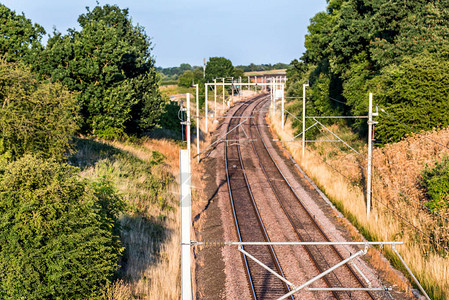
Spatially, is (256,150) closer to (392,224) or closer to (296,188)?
(296,188)

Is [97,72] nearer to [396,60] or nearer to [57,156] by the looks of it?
[57,156]

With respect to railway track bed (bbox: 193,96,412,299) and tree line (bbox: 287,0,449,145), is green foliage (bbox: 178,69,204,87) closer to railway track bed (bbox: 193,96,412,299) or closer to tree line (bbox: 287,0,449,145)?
tree line (bbox: 287,0,449,145)

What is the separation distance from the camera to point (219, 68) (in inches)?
4680

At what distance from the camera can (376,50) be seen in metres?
28.8

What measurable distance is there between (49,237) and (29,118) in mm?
7174

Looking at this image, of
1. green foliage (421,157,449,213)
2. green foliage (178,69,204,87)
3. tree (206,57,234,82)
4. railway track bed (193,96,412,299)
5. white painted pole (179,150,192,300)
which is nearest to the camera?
white painted pole (179,150,192,300)

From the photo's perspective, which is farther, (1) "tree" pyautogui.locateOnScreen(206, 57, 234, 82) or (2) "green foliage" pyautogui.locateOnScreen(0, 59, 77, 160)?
(1) "tree" pyautogui.locateOnScreen(206, 57, 234, 82)

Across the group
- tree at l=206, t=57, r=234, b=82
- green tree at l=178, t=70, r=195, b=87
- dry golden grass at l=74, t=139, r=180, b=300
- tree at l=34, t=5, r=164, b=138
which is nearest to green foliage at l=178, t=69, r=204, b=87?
green tree at l=178, t=70, r=195, b=87

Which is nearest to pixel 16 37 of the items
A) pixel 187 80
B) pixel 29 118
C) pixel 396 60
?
pixel 29 118

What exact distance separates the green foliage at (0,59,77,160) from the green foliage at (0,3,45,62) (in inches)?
451

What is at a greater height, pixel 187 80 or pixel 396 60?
pixel 187 80

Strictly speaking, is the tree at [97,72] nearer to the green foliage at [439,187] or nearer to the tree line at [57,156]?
the tree line at [57,156]

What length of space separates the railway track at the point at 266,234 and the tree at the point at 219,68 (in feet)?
273

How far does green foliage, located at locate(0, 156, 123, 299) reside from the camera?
9.27 metres
